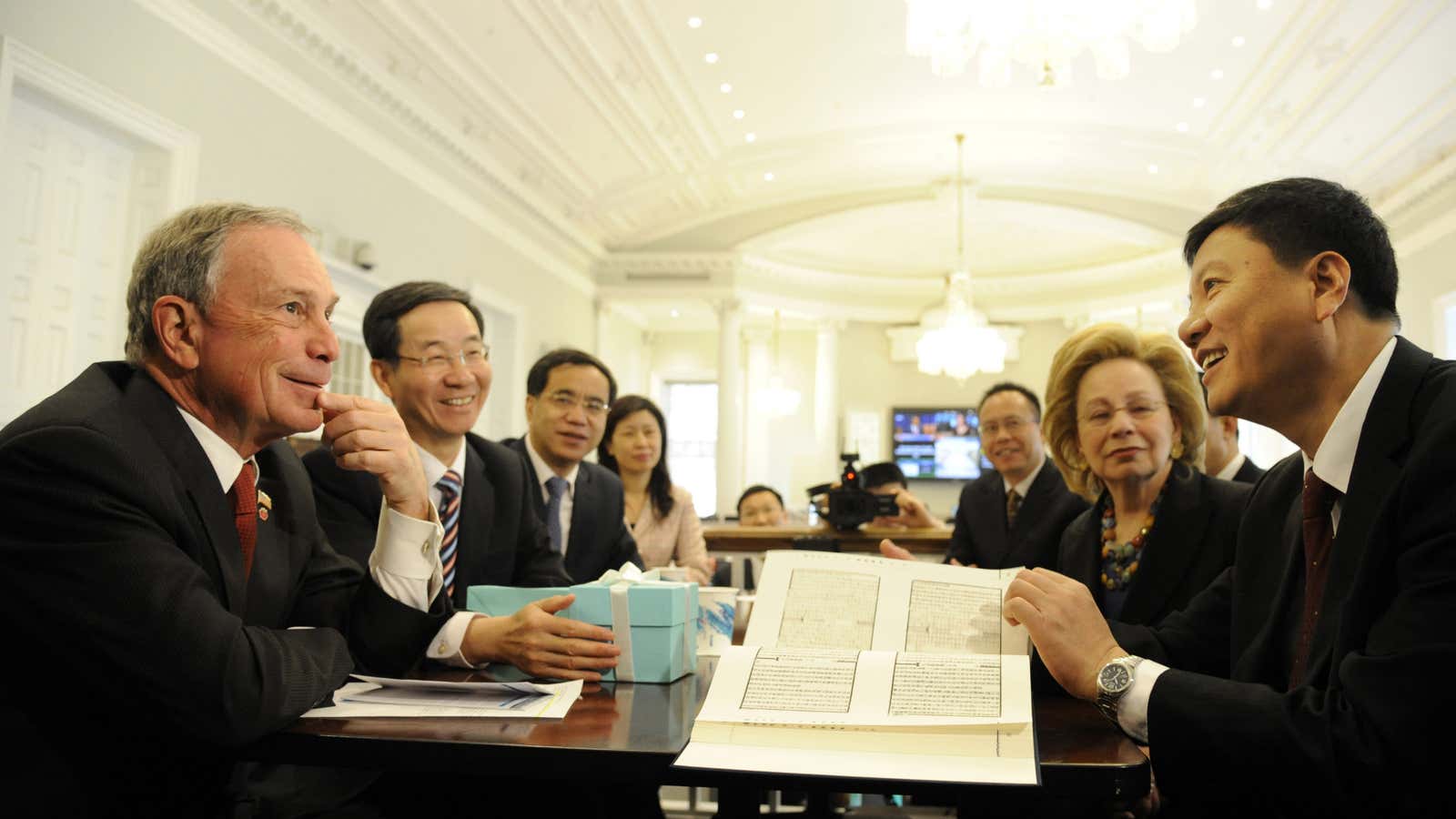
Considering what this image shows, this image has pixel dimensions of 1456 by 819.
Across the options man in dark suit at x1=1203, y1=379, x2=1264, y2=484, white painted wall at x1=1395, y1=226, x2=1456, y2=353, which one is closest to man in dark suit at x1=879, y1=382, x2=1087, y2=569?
man in dark suit at x1=1203, y1=379, x2=1264, y2=484

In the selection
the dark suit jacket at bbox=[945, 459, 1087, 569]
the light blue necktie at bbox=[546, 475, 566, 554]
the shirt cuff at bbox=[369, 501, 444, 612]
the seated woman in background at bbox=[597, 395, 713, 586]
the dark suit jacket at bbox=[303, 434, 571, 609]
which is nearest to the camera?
the shirt cuff at bbox=[369, 501, 444, 612]

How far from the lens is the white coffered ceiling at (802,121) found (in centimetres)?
537

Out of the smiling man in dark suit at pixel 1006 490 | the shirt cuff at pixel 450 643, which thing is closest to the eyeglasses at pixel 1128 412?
the smiling man in dark suit at pixel 1006 490

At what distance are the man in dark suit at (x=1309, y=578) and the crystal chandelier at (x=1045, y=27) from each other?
3.40 meters

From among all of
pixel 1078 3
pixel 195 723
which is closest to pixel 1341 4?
pixel 1078 3

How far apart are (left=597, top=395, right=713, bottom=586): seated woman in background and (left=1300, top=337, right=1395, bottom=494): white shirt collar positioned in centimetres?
253

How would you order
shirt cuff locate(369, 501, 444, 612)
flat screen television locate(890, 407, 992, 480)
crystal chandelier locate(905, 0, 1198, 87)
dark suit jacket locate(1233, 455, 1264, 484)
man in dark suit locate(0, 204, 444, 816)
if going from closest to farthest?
1. man in dark suit locate(0, 204, 444, 816)
2. shirt cuff locate(369, 501, 444, 612)
3. dark suit jacket locate(1233, 455, 1264, 484)
4. crystal chandelier locate(905, 0, 1198, 87)
5. flat screen television locate(890, 407, 992, 480)

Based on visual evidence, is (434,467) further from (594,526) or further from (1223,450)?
(1223,450)

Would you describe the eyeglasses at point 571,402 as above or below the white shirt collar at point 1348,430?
above

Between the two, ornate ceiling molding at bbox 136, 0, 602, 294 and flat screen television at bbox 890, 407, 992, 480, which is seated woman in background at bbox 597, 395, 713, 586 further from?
flat screen television at bbox 890, 407, 992, 480

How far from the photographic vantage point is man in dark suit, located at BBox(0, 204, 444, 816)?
0.99 meters

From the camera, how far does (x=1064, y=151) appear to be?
7.93 m

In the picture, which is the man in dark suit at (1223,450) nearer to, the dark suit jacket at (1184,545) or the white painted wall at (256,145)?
the dark suit jacket at (1184,545)

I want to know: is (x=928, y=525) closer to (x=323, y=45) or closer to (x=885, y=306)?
(x=323, y=45)
